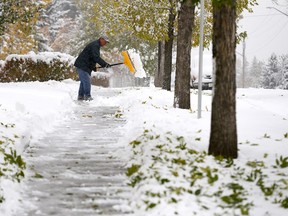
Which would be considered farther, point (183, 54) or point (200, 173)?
point (183, 54)

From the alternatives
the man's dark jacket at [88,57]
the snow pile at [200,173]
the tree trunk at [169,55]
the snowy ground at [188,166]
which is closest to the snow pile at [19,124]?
the snowy ground at [188,166]

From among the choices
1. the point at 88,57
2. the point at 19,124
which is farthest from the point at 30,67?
the point at 19,124

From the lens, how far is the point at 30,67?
20.4 meters

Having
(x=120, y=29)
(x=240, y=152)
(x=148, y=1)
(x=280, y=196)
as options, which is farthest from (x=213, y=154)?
(x=120, y=29)

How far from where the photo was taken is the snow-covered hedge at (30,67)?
2022 centimetres

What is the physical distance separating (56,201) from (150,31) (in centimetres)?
1245

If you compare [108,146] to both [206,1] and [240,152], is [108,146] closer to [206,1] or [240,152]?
[240,152]

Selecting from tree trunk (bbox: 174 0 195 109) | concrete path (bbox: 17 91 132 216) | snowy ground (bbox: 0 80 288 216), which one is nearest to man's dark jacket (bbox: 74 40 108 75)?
tree trunk (bbox: 174 0 195 109)

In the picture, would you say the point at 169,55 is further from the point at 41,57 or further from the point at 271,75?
the point at 271,75

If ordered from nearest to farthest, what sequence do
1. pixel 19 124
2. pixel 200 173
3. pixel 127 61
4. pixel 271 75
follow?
pixel 200 173 < pixel 19 124 < pixel 127 61 < pixel 271 75

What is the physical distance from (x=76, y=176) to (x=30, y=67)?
1575cm

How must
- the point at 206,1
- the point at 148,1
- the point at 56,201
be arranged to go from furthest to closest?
the point at 148,1 < the point at 206,1 < the point at 56,201

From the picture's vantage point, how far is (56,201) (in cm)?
473

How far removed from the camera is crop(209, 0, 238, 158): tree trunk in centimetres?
560
